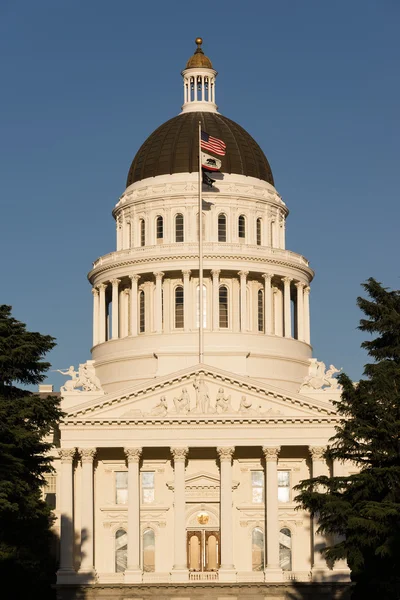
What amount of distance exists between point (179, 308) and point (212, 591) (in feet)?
81.1

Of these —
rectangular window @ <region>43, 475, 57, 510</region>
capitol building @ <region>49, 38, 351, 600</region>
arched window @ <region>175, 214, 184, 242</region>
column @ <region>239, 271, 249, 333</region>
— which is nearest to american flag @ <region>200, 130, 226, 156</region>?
capitol building @ <region>49, 38, 351, 600</region>

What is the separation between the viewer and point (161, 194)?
361 ft

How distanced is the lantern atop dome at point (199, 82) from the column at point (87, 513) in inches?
A: 1313

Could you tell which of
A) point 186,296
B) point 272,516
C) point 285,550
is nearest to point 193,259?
point 186,296

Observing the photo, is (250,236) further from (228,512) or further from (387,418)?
(387,418)

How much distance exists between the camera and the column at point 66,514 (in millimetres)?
89125

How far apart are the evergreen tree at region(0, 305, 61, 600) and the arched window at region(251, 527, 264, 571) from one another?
14.7 m

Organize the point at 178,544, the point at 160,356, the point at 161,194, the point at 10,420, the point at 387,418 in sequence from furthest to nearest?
the point at 161,194 < the point at 160,356 < the point at 178,544 < the point at 10,420 < the point at 387,418

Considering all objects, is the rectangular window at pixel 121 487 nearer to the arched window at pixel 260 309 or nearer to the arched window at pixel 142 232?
the arched window at pixel 260 309

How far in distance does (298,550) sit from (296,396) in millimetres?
8865

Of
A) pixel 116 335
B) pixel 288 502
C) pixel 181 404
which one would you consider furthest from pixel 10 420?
pixel 116 335

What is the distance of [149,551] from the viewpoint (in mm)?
93312

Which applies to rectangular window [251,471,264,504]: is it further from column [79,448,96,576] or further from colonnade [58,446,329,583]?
column [79,448,96,576]

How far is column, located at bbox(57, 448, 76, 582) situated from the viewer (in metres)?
89.1
